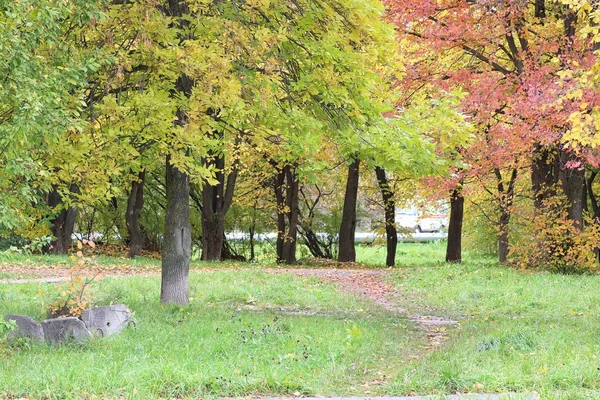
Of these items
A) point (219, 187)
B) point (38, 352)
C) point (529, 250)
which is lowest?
point (38, 352)

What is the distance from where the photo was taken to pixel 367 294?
17.9 metres

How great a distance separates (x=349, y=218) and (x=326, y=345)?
19581mm

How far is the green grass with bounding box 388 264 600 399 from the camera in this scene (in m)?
7.57

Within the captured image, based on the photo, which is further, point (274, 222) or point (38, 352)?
point (274, 222)

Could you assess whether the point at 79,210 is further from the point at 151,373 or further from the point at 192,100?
the point at 151,373

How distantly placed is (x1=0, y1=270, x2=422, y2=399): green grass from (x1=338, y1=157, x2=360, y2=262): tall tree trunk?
46.7 feet

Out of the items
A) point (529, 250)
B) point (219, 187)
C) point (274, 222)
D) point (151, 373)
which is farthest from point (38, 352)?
point (274, 222)

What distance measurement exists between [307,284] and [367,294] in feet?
5.08

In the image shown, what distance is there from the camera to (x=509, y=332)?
10.3 metres

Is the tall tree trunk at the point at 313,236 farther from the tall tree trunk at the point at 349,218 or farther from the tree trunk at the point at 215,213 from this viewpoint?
the tree trunk at the point at 215,213

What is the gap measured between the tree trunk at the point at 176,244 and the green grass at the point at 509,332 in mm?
4994

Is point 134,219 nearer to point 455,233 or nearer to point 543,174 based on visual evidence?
point 455,233

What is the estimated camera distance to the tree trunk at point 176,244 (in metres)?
13.3

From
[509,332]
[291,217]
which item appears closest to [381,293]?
[509,332]
